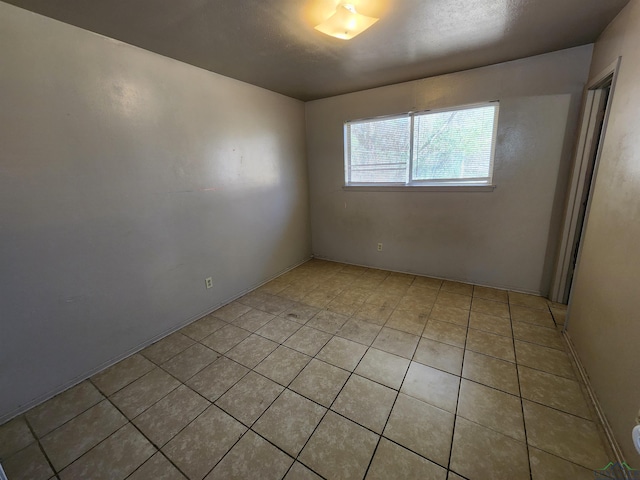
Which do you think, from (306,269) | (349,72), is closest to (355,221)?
(306,269)

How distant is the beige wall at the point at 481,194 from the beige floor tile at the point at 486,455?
2.09 metres

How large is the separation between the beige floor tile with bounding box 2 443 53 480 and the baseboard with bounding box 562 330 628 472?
9.10 feet

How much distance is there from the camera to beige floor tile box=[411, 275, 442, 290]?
318 centimetres

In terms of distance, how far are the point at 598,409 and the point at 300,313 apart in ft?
7.13

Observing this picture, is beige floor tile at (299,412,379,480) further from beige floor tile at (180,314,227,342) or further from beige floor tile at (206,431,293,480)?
beige floor tile at (180,314,227,342)

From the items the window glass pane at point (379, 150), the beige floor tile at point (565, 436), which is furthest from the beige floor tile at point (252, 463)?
the window glass pane at point (379, 150)

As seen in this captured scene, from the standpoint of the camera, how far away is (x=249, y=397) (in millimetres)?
1701

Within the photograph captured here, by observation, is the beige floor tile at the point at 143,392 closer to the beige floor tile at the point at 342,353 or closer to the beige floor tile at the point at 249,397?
the beige floor tile at the point at 249,397

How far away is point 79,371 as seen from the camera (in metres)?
1.88

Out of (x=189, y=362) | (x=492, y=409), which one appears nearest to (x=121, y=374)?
(x=189, y=362)

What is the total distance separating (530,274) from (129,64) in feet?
13.9

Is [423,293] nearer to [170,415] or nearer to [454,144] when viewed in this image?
[454,144]

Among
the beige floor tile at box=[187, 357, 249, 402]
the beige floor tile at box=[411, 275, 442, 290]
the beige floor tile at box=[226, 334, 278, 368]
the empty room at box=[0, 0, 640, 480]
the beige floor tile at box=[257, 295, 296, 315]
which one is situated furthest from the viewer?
the beige floor tile at box=[411, 275, 442, 290]

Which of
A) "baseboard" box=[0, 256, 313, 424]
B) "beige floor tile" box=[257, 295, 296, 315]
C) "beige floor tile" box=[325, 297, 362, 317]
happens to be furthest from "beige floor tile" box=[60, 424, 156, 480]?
"beige floor tile" box=[325, 297, 362, 317]
